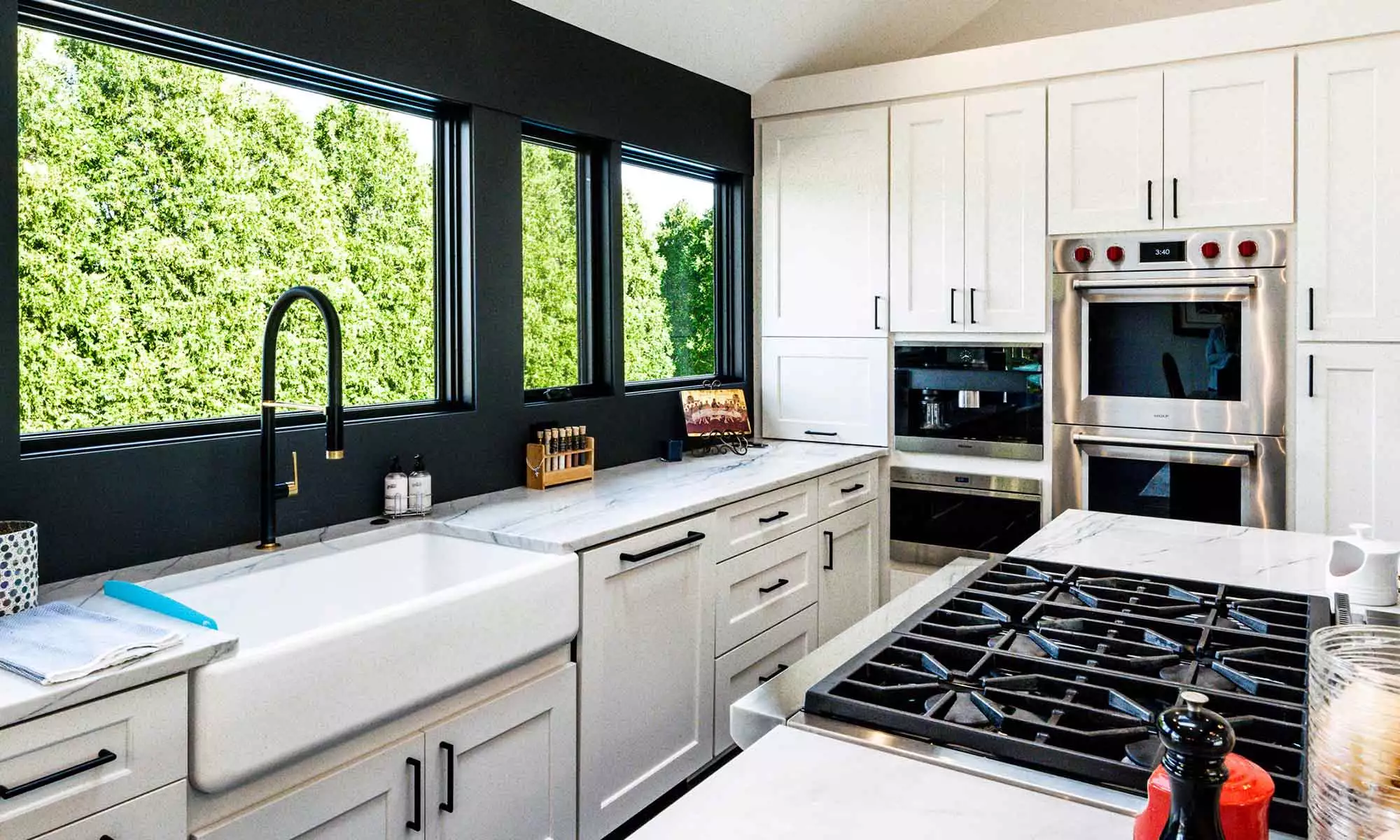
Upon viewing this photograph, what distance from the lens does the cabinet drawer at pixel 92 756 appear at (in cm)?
132

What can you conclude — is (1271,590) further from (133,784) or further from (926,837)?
(133,784)

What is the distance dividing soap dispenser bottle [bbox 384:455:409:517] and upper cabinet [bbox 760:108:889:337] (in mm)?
2001

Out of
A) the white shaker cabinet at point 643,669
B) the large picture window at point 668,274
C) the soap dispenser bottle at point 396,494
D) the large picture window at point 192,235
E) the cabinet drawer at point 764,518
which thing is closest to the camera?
the large picture window at point 192,235

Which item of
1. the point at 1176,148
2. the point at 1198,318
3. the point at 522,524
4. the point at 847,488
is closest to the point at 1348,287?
the point at 1198,318

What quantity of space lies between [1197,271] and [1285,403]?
51 cm

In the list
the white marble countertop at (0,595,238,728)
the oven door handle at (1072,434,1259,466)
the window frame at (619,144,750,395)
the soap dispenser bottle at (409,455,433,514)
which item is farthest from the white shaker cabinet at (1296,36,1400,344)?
the white marble countertop at (0,595,238,728)

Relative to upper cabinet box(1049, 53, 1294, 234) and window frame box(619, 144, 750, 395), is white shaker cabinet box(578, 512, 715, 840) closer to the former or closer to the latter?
window frame box(619, 144, 750, 395)

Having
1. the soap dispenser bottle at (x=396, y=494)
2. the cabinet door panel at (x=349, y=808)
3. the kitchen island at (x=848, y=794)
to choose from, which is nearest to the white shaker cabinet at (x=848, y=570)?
the soap dispenser bottle at (x=396, y=494)

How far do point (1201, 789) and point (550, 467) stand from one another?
A: 2.52 meters

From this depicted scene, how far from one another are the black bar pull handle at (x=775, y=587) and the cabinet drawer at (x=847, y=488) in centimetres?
31

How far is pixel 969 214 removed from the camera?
147 inches

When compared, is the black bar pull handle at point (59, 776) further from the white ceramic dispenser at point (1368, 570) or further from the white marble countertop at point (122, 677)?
the white ceramic dispenser at point (1368, 570)

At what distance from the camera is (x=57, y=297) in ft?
6.75

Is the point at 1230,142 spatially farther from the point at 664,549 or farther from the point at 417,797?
the point at 417,797
